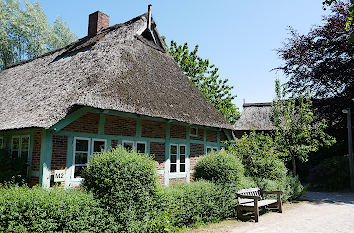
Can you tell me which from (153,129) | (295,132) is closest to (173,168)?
(153,129)

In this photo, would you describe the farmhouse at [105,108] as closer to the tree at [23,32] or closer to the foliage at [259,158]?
the foliage at [259,158]

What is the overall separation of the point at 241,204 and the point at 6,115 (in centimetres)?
833

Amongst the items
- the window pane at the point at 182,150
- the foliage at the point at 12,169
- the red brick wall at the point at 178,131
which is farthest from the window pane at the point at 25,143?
the window pane at the point at 182,150

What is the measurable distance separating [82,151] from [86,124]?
2.70 ft

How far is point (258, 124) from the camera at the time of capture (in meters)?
25.6

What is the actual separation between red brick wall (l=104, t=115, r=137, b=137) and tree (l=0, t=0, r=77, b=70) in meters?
21.8

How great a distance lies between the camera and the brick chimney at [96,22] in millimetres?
14430

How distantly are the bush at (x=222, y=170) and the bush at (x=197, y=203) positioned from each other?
0.54m

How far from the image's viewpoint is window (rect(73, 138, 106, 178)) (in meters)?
7.96

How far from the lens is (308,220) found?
852 cm

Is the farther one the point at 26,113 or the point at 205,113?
the point at 205,113

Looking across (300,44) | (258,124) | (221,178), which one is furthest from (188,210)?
(258,124)

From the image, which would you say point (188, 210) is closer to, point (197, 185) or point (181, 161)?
point (197, 185)

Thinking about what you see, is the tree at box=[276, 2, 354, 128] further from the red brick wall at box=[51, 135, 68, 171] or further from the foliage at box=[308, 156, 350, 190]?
the red brick wall at box=[51, 135, 68, 171]
